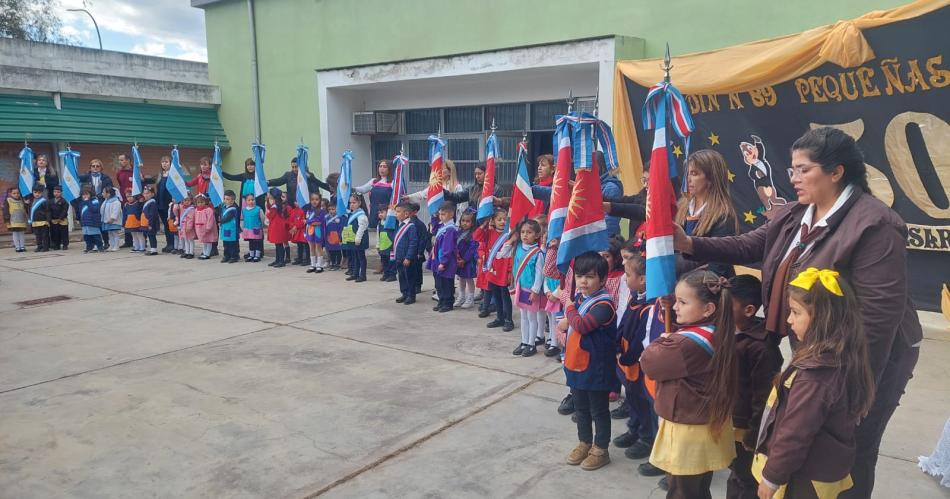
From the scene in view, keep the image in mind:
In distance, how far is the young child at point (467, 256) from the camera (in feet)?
25.7

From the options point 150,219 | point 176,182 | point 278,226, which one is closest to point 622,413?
point 278,226

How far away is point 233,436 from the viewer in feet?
14.0

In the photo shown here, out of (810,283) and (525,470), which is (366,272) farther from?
(810,283)

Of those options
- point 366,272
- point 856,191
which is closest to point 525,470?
point 856,191

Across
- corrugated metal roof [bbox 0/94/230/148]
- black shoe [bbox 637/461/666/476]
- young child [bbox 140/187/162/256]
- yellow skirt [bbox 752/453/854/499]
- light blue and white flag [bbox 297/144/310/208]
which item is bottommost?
black shoe [bbox 637/461/666/476]

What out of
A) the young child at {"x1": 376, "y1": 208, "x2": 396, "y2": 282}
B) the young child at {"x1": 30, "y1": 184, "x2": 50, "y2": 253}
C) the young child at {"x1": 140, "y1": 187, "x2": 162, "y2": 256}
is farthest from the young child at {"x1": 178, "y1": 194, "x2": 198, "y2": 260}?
the young child at {"x1": 376, "y1": 208, "x2": 396, "y2": 282}

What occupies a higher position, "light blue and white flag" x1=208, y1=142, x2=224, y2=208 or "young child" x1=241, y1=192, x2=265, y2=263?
"light blue and white flag" x1=208, y1=142, x2=224, y2=208

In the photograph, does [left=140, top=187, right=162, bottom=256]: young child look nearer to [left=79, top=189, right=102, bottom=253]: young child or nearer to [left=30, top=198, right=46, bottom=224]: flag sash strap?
[left=79, top=189, right=102, bottom=253]: young child

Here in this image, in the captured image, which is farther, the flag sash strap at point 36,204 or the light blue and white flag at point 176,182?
the flag sash strap at point 36,204

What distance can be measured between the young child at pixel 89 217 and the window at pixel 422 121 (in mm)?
6526

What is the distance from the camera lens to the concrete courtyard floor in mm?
3678

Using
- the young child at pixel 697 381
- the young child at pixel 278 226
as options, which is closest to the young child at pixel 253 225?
the young child at pixel 278 226

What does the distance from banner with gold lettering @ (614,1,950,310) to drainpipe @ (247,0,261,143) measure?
11.4 m

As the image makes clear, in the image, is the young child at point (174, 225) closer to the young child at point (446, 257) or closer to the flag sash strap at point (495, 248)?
the young child at point (446, 257)
